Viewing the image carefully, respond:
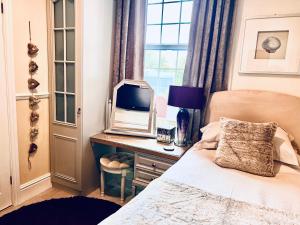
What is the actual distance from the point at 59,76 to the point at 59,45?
33cm

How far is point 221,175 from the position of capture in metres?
1.52

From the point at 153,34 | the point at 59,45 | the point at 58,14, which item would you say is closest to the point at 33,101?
the point at 59,45

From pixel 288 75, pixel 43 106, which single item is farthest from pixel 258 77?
pixel 43 106

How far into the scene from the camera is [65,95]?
2434mm

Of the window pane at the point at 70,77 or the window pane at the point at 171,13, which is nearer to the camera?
the window pane at the point at 70,77

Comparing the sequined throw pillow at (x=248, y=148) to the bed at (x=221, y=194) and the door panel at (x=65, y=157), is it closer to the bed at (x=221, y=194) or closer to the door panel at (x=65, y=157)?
the bed at (x=221, y=194)

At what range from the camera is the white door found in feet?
6.64

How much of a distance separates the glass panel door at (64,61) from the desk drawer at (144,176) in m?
0.87

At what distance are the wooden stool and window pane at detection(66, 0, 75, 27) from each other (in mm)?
1445

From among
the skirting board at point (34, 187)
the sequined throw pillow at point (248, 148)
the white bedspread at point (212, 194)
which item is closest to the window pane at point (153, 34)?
the sequined throw pillow at point (248, 148)

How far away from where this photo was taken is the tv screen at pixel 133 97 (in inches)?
98.0

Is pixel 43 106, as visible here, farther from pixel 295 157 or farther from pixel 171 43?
pixel 295 157

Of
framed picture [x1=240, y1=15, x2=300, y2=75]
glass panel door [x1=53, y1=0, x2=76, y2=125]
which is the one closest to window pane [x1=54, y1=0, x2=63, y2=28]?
glass panel door [x1=53, y1=0, x2=76, y2=125]

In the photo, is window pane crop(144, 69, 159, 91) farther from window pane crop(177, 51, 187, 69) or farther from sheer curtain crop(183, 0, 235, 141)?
sheer curtain crop(183, 0, 235, 141)
